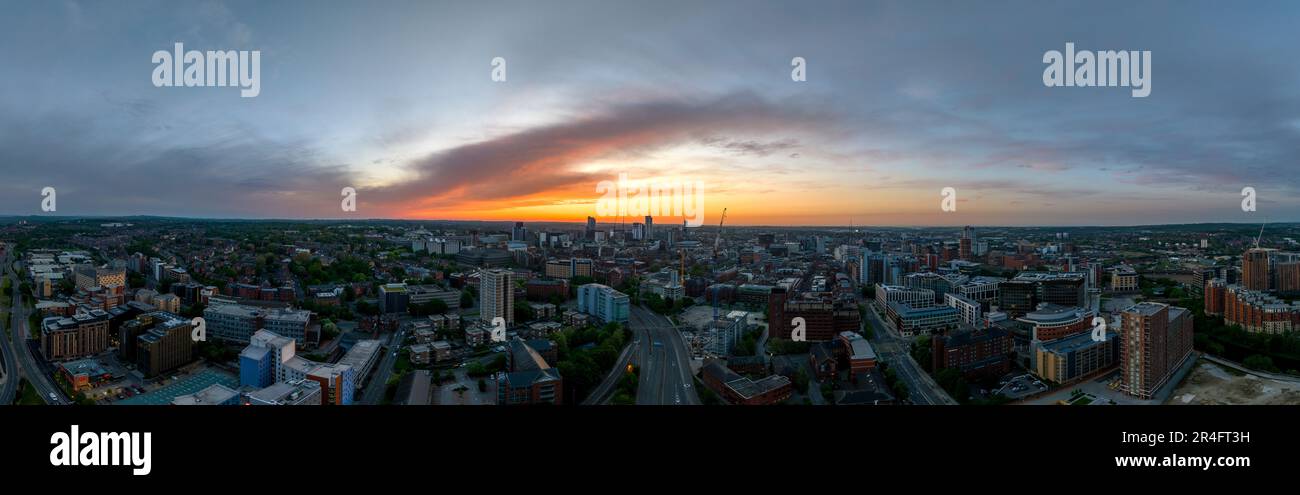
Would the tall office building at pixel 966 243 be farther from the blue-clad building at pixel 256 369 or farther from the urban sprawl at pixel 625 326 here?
the blue-clad building at pixel 256 369

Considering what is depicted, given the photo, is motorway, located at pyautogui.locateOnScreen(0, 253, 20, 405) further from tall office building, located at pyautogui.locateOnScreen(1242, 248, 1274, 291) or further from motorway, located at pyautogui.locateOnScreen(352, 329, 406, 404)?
tall office building, located at pyautogui.locateOnScreen(1242, 248, 1274, 291)

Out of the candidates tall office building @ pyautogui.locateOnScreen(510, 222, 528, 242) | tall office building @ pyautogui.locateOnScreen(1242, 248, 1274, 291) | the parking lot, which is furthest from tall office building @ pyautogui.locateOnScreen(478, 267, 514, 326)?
tall office building @ pyautogui.locateOnScreen(510, 222, 528, 242)

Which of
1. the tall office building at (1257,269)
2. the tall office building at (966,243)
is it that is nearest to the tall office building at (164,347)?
the tall office building at (1257,269)

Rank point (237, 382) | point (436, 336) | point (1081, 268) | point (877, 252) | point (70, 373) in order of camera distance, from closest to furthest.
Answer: point (70, 373) → point (237, 382) → point (436, 336) → point (1081, 268) → point (877, 252)

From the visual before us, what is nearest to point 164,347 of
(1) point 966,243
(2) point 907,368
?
(2) point 907,368
